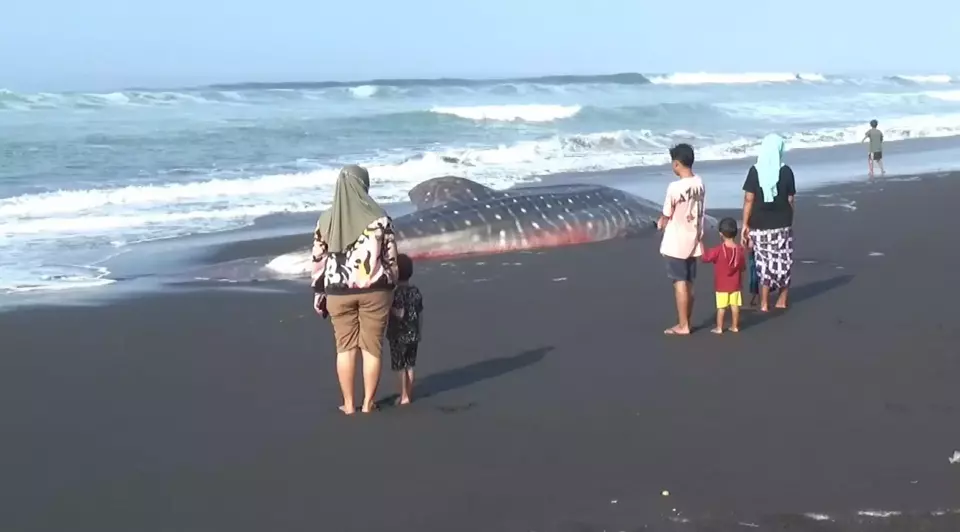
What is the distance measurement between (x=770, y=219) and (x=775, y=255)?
0.28m

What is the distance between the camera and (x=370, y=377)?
6445 millimetres

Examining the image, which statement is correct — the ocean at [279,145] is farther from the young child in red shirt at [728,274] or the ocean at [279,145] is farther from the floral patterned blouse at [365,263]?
the young child in red shirt at [728,274]

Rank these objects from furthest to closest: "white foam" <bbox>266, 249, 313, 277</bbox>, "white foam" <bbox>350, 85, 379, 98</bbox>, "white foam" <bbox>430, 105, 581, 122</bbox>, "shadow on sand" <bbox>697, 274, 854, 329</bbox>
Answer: "white foam" <bbox>350, 85, 379, 98</bbox> → "white foam" <bbox>430, 105, 581, 122</bbox> → "white foam" <bbox>266, 249, 313, 277</bbox> → "shadow on sand" <bbox>697, 274, 854, 329</bbox>

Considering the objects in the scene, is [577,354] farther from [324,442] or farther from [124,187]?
[124,187]

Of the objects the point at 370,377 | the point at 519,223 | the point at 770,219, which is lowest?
the point at 370,377

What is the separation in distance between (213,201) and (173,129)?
1690 cm

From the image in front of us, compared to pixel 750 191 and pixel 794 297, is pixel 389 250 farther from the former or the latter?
pixel 794 297

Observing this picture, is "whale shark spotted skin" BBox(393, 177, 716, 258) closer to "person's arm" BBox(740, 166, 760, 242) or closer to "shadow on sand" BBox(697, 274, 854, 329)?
"shadow on sand" BBox(697, 274, 854, 329)

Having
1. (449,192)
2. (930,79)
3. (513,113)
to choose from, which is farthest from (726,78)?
(449,192)

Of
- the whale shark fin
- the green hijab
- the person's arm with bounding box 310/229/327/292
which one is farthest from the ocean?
the green hijab

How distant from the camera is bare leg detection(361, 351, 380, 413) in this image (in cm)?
642

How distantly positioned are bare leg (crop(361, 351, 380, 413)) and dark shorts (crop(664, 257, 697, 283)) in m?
2.62

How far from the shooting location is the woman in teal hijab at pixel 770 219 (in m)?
8.73

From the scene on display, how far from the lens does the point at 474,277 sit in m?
10.9
